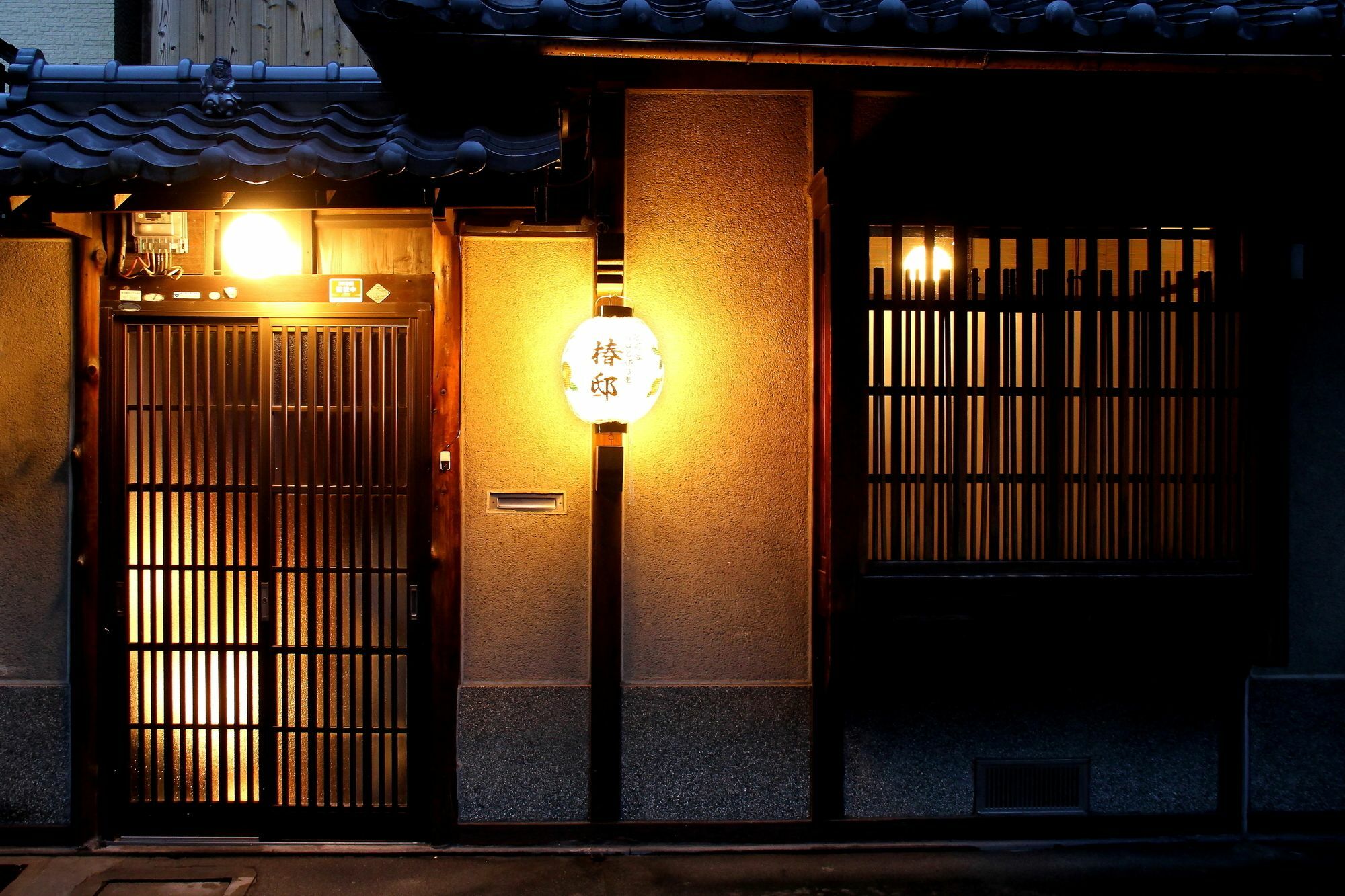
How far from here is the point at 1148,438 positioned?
5.67 meters

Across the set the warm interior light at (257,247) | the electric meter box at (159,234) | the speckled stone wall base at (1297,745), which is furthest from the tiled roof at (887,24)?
the speckled stone wall base at (1297,745)

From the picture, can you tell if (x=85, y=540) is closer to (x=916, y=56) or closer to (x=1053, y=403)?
(x=916, y=56)

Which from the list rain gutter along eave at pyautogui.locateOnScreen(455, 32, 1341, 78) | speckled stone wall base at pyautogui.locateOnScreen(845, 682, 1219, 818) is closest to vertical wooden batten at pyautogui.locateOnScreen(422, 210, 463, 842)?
rain gutter along eave at pyautogui.locateOnScreen(455, 32, 1341, 78)

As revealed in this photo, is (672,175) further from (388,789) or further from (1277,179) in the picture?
(388,789)


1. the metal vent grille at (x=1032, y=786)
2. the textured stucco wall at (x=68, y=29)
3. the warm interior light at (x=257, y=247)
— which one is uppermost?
the textured stucco wall at (x=68, y=29)

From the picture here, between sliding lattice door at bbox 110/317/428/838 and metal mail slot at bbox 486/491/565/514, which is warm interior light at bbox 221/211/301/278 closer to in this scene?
sliding lattice door at bbox 110/317/428/838

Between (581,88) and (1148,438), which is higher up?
(581,88)

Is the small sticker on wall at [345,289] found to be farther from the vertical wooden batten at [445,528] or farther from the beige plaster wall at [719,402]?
the beige plaster wall at [719,402]

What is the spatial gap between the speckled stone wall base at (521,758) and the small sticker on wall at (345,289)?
10.4 feet

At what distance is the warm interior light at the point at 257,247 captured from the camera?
5969 mm

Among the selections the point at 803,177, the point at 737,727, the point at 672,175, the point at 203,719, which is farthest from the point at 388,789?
the point at 803,177

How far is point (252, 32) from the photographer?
7.18 m

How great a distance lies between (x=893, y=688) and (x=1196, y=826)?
8.89 ft

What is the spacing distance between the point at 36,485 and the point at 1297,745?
10.2m
